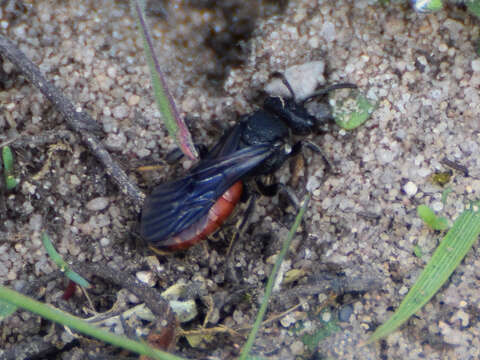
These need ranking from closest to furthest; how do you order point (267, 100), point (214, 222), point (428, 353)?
point (428, 353), point (214, 222), point (267, 100)

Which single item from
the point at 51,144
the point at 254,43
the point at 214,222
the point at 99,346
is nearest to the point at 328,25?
the point at 254,43

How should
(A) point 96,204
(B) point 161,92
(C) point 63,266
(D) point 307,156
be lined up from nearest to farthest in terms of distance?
(B) point 161,92, (C) point 63,266, (A) point 96,204, (D) point 307,156

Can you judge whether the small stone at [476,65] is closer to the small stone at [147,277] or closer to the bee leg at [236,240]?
the bee leg at [236,240]

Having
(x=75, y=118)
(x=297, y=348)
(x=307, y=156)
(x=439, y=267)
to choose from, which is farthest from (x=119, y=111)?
(x=439, y=267)

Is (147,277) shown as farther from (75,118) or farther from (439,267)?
(439,267)

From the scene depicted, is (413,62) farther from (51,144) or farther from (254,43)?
(51,144)

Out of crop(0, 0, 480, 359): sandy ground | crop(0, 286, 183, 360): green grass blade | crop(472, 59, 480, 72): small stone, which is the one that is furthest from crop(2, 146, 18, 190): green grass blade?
crop(472, 59, 480, 72): small stone
